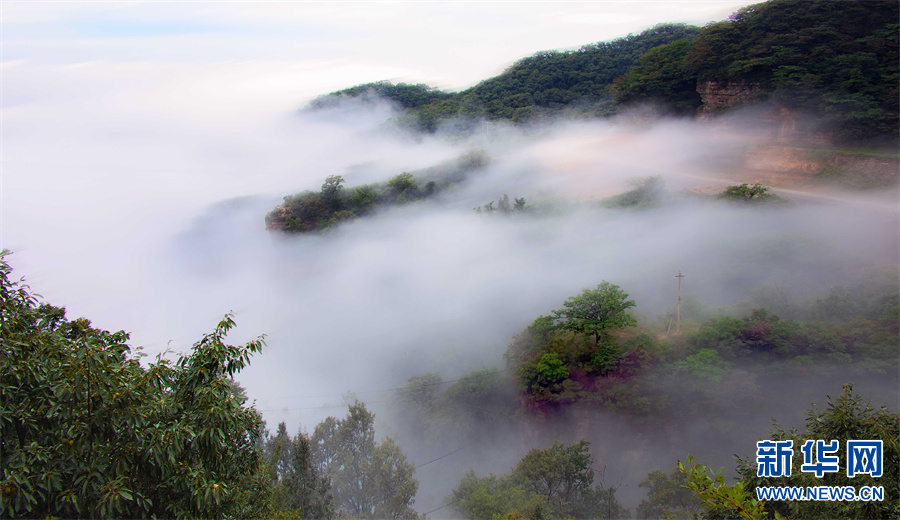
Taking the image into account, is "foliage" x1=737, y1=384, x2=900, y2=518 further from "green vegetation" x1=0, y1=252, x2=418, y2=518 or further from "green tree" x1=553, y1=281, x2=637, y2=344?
"green tree" x1=553, y1=281, x2=637, y2=344

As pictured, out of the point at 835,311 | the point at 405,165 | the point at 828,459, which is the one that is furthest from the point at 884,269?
the point at 405,165

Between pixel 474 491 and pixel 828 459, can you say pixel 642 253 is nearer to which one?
pixel 474 491

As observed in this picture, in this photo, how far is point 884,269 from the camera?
2498 centimetres

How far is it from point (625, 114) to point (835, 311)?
37.6 meters

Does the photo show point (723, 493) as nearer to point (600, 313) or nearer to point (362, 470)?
point (362, 470)

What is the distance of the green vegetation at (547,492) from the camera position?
1631 centimetres

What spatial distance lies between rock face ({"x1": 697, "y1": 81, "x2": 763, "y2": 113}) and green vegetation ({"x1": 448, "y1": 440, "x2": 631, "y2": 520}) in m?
34.8

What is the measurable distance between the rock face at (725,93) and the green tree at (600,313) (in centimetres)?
2651

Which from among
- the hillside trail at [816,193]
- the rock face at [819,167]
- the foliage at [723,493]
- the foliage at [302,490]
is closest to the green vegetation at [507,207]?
the hillside trail at [816,193]

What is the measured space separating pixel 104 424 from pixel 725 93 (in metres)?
48.0

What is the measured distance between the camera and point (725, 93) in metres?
42.8

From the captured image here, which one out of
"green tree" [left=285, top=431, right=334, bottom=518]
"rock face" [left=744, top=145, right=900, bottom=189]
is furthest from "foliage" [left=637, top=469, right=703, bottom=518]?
"rock face" [left=744, top=145, right=900, bottom=189]

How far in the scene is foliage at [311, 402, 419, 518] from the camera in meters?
17.8

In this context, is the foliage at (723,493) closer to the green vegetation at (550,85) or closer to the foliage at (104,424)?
the foliage at (104,424)
